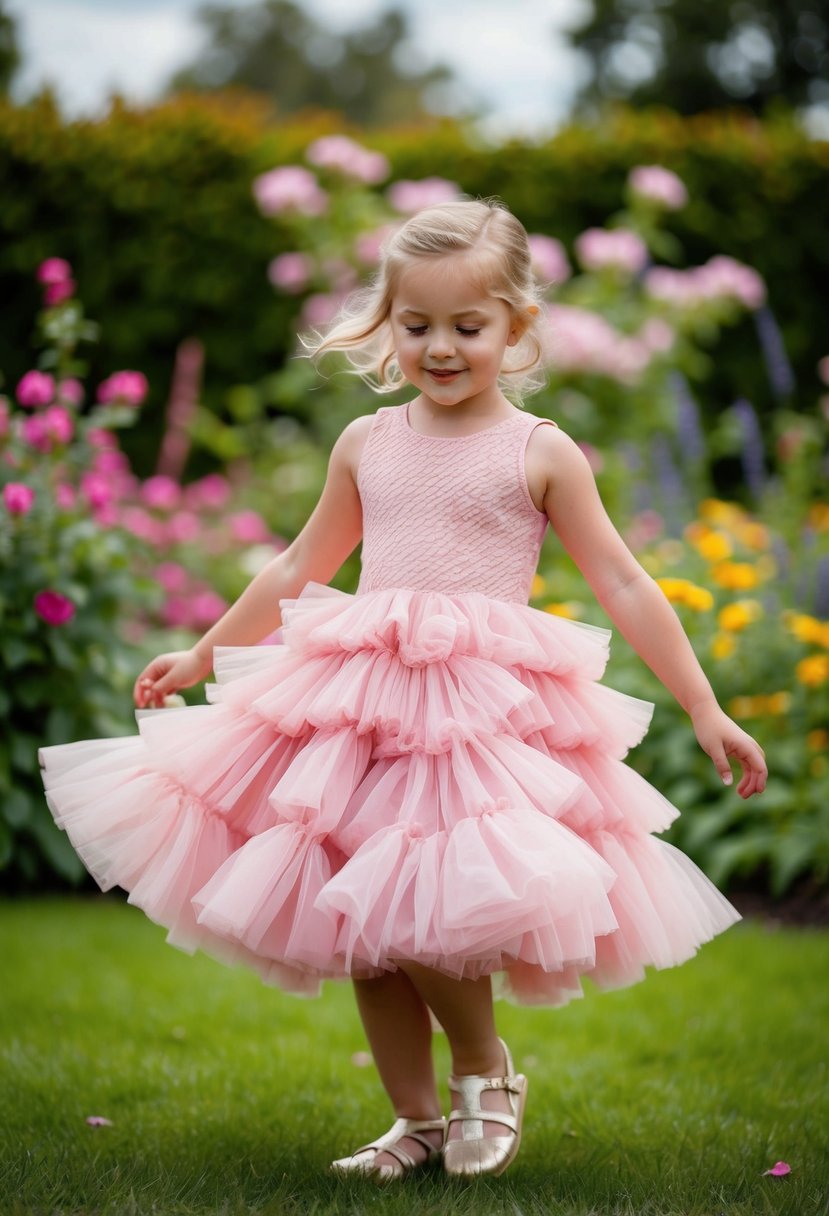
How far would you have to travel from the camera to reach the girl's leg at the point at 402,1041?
7.27 feet

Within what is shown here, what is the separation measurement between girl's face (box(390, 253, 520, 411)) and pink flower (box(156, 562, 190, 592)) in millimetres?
3110

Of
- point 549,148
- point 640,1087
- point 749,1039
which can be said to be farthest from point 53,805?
point 549,148

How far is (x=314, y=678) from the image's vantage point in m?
2.08

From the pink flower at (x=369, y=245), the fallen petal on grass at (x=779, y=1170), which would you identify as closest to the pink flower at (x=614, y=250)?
the pink flower at (x=369, y=245)

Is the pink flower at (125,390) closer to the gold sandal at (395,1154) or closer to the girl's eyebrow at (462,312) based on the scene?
the girl's eyebrow at (462,312)

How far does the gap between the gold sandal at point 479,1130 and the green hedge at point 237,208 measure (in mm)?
6130

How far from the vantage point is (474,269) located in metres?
2.14

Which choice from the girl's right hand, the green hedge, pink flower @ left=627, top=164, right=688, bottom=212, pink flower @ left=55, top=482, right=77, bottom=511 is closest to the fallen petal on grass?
the girl's right hand

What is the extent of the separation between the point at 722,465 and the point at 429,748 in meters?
6.90

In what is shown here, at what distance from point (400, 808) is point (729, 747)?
527 millimetres

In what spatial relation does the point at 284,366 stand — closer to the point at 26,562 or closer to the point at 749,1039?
the point at 26,562

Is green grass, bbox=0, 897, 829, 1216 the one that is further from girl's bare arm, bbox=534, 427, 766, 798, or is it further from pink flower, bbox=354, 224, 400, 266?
pink flower, bbox=354, 224, 400, 266

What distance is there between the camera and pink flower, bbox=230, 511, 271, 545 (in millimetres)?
5512

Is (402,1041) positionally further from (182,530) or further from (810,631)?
(182,530)
